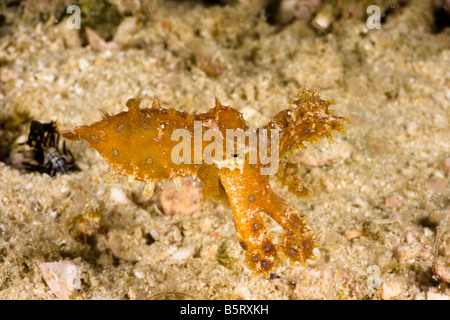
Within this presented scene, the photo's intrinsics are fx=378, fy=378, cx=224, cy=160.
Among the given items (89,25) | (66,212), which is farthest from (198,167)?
(89,25)

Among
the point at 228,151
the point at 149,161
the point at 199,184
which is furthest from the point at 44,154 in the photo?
the point at 228,151

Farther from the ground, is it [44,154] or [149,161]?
[44,154]

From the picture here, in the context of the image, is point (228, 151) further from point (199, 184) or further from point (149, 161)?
point (199, 184)

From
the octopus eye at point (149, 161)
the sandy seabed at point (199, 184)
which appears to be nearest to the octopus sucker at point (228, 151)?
the octopus eye at point (149, 161)

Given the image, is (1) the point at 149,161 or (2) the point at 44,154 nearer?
(1) the point at 149,161

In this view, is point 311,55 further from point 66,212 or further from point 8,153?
point 8,153

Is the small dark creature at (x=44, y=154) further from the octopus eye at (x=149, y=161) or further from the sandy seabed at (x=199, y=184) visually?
the octopus eye at (x=149, y=161)

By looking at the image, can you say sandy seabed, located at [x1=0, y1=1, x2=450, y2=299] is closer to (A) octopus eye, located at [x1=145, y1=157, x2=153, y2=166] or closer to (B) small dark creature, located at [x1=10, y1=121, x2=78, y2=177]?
(B) small dark creature, located at [x1=10, y1=121, x2=78, y2=177]
